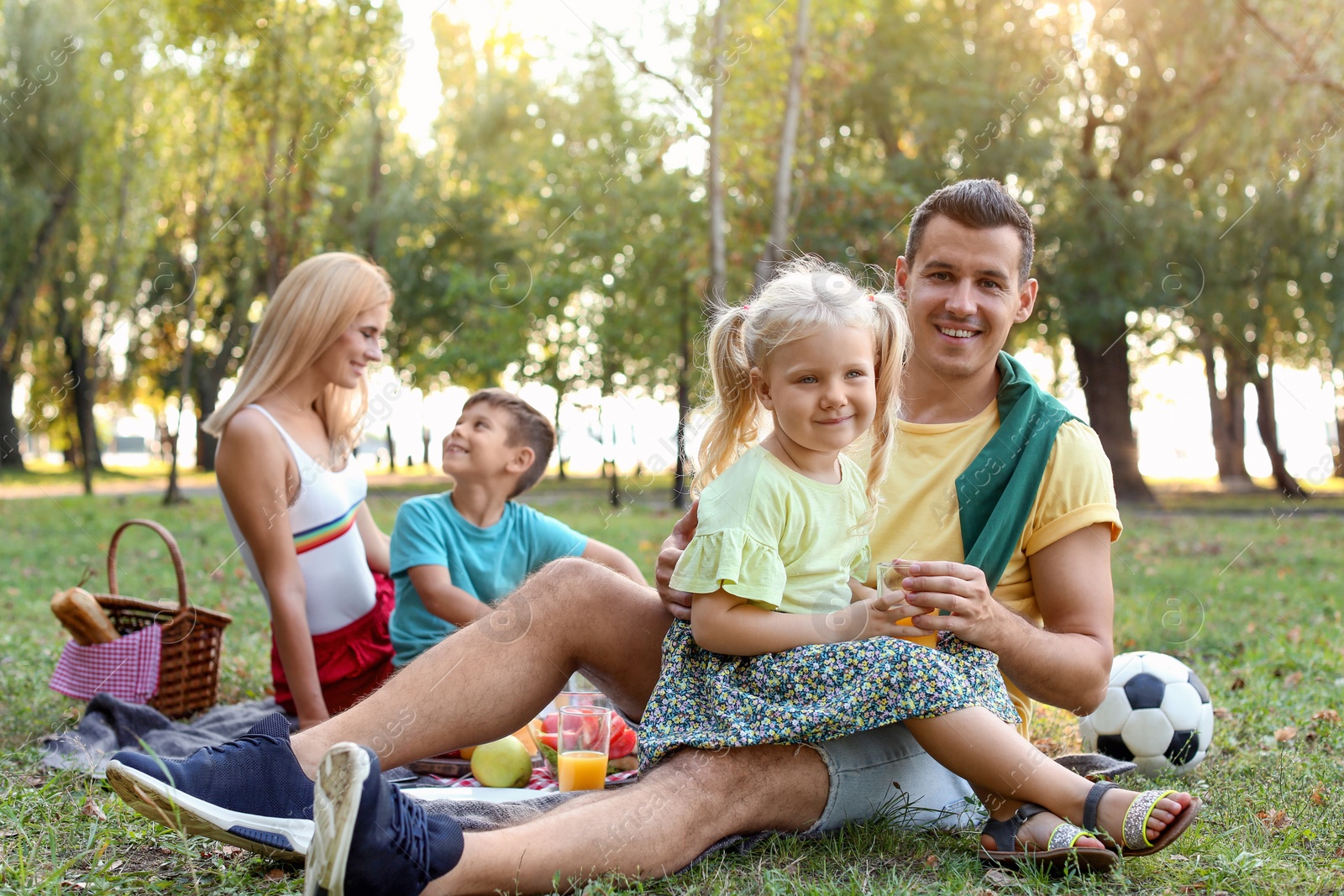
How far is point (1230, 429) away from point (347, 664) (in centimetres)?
2570

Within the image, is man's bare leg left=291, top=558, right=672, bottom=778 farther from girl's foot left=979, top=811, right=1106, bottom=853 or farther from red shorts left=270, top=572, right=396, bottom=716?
red shorts left=270, top=572, right=396, bottom=716

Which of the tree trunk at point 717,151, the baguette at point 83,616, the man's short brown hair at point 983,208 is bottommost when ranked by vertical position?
the baguette at point 83,616

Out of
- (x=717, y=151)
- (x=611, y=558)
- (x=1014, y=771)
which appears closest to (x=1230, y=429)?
(x=717, y=151)

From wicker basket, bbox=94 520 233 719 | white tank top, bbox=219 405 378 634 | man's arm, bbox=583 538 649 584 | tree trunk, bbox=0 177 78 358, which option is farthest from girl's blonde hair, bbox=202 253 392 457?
tree trunk, bbox=0 177 78 358

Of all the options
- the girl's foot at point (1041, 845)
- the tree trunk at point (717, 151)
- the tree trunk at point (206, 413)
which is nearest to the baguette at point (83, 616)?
the girl's foot at point (1041, 845)

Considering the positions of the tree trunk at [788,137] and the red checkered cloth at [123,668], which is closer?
the red checkered cloth at [123,668]

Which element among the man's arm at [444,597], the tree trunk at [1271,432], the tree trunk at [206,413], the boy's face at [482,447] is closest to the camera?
the man's arm at [444,597]

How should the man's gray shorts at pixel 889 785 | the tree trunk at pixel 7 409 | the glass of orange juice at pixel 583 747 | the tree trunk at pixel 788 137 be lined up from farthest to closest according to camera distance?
the tree trunk at pixel 7 409, the tree trunk at pixel 788 137, the glass of orange juice at pixel 583 747, the man's gray shorts at pixel 889 785

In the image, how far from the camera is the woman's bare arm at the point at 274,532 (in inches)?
136

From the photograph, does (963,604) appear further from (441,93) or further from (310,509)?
(441,93)

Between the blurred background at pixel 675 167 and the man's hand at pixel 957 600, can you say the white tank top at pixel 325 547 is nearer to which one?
the man's hand at pixel 957 600

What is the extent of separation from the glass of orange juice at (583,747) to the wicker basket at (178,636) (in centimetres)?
170

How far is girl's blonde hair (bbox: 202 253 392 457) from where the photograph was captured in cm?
374

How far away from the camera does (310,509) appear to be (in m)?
3.69
